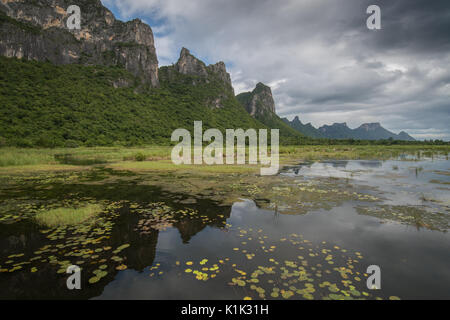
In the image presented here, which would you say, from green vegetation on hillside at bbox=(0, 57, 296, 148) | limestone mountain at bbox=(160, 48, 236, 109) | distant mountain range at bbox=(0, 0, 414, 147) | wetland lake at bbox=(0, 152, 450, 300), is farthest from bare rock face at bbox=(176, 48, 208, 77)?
wetland lake at bbox=(0, 152, 450, 300)

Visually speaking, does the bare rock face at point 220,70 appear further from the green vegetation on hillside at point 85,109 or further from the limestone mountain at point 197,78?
the green vegetation on hillside at point 85,109

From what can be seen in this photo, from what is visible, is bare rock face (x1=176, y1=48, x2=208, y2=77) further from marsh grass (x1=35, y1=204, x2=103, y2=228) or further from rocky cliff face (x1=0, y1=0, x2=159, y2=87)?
marsh grass (x1=35, y1=204, x2=103, y2=228)

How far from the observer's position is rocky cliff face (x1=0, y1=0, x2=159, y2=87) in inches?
3782

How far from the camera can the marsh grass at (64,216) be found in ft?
28.3

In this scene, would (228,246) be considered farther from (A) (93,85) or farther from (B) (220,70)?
(B) (220,70)

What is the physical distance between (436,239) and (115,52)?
533 ft

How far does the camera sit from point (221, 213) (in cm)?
1041

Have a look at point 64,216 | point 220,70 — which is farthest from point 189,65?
point 64,216

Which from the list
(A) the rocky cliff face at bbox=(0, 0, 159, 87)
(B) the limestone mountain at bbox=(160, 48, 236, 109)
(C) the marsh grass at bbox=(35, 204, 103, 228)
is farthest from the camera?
(B) the limestone mountain at bbox=(160, 48, 236, 109)

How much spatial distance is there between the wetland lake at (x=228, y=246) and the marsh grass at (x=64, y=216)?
0.19 m

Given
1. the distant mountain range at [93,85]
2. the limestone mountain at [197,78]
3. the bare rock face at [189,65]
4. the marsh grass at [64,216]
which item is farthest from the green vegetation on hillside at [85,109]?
the marsh grass at [64,216]

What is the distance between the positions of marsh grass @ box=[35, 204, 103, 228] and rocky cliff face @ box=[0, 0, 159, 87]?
4987 inches

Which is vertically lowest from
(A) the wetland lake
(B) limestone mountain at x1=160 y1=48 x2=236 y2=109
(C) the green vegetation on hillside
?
(A) the wetland lake

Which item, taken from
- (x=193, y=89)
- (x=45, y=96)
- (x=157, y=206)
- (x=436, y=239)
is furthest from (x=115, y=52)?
(x=436, y=239)
